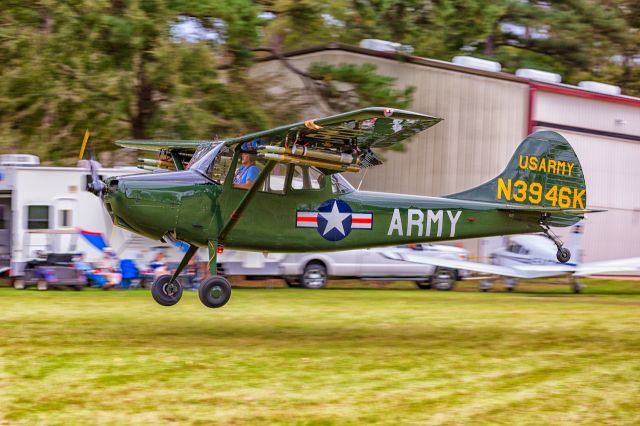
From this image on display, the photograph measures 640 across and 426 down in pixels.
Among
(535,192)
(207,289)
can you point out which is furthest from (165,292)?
(535,192)

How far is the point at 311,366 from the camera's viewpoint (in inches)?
443

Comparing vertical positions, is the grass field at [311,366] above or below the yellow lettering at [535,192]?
below

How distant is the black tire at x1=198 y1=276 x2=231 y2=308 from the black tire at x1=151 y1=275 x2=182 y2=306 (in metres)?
0.90

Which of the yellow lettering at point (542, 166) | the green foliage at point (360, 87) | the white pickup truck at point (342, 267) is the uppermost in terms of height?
the green foliage at point (360, 87)

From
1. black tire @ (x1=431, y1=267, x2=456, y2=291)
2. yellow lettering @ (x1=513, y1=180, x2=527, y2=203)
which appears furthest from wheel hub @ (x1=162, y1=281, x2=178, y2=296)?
black tire @ (x1=431, y1=267, x2=456, y2=291)

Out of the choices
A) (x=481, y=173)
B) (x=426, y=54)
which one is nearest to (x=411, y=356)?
(x=481, y=173)

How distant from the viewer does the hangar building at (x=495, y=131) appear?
103ft

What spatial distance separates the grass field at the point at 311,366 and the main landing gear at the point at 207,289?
520mm

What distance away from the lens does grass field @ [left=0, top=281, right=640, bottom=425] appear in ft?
30.8

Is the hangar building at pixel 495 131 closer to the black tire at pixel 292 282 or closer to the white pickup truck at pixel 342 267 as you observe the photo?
the white pickup truck at pixel 342 267

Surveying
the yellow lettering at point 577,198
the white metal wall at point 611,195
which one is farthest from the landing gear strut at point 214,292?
the white metal wall at point 611,195

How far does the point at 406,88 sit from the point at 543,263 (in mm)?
7685

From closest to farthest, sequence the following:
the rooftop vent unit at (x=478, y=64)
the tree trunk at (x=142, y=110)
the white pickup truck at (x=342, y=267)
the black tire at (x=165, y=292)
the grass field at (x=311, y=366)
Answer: the grass field at (x=311, y=366) → the black tire at (x=165, y=292) → the white pickup truck at (x=342, y=267) → the tree trunk at (x=142, y=110) → the rooftop vent unit at (x=478, y=64)

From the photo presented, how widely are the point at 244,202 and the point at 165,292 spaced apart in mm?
1843
